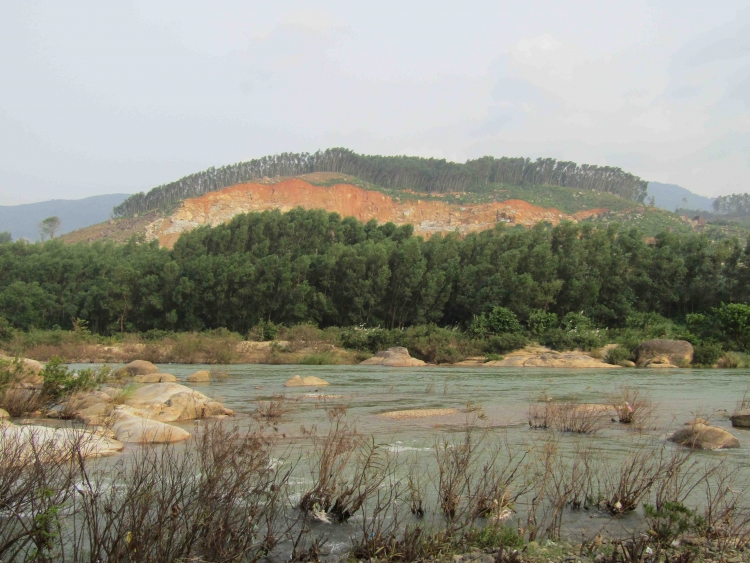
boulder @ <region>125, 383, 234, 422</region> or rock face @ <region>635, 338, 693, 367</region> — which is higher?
boulder @ <region>125, 383, 234, 422</region>

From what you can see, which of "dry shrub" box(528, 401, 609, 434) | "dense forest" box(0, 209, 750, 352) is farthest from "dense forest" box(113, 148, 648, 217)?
"dry shrub" box(528, 401, 609, 434)

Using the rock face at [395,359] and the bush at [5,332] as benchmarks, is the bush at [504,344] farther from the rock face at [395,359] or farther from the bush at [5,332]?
the bush at [5,332]

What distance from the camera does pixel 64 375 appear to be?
1417cm

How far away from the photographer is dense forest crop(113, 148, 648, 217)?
128 meters

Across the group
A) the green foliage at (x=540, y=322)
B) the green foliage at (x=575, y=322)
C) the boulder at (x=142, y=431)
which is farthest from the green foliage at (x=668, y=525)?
the green foliage at (x=540, y=322)

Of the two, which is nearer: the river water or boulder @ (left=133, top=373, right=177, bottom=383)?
the river water

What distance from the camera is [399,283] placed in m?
51.4

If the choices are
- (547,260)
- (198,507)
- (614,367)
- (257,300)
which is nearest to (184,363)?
(257,300)

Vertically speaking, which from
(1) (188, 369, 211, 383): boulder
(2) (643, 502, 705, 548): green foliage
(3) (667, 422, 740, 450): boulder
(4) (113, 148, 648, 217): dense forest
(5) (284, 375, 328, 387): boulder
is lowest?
(1) (188, 369, 211, 383): boulder

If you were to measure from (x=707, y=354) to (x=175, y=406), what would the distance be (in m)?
31.0

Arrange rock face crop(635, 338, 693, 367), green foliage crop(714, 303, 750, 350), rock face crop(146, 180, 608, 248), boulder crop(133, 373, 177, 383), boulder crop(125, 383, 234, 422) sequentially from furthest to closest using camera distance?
rock face crop(146, 180, 608, 248) < green foliage crop(714, 303, 750, 350) < rock face crop(635, 338, 693, 367) < boulder crop(133, 373, 177, 383) < boulder crop(125, 383, 234, 422)

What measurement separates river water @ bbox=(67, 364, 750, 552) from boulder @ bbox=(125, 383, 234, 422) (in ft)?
2.33

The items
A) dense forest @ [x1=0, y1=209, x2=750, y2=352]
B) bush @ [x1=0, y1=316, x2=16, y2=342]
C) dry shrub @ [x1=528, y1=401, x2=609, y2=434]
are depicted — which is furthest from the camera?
dense forest @ [x1=0, y1=209, x2=750, y2=352]

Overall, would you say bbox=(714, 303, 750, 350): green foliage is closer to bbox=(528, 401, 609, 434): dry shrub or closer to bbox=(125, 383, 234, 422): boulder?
bbox=(528, 401, 609, 434): dry shrub
